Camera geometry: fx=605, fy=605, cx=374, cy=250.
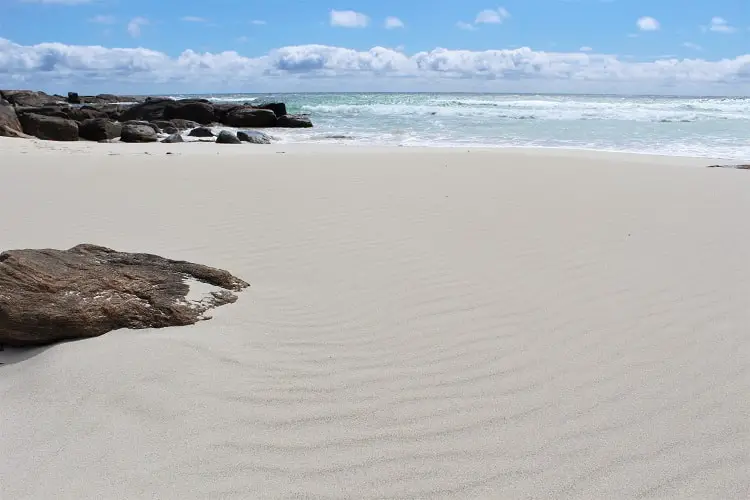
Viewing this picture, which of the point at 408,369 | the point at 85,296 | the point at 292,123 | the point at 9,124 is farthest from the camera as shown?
A: the point at 292,123

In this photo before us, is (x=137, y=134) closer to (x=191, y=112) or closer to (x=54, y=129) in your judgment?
(x=54, y=129)

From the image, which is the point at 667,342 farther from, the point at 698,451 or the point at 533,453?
the point at 533,453

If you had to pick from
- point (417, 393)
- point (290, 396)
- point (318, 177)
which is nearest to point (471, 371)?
point (417, 393)

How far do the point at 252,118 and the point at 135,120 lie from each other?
20.1ft

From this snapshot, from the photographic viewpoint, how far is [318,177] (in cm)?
1011

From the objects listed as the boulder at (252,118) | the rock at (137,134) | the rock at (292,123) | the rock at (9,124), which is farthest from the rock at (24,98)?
the rock at (137,134)

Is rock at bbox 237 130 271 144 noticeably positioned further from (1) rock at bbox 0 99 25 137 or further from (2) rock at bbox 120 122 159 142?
(1) rock at bbox 0 99 25 137

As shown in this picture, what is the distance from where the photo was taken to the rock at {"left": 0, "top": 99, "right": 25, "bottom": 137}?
17.8m

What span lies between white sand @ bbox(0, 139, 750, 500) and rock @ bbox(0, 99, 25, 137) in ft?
42.7

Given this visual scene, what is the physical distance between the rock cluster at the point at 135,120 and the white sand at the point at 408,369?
45.1 feet

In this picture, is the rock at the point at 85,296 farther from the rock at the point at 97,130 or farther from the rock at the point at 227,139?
the rock at the point at 97,130

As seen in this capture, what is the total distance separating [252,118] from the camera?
31344 millimetres

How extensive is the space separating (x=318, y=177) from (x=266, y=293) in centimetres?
580

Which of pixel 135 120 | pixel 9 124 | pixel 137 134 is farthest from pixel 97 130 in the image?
pixel 135 120
